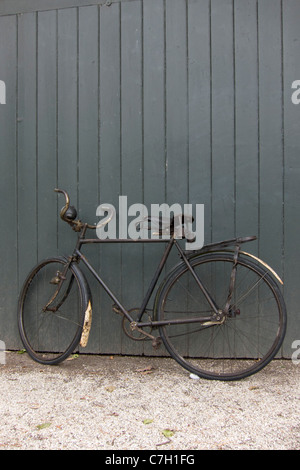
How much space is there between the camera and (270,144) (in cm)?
274

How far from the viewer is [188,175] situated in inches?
111

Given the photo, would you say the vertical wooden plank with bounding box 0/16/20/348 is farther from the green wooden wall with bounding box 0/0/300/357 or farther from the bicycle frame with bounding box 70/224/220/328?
the bicycle frame with bounding box 70/224/220/328

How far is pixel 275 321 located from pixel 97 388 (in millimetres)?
1290

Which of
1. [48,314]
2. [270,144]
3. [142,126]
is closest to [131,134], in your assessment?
[142,126]

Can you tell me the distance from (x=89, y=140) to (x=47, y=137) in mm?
333

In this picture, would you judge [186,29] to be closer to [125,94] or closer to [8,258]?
[125,94]

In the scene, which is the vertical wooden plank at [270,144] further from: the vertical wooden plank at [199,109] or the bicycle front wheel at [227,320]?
the vertical wooden plank at [199,109]

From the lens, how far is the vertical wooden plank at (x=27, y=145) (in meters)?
2.97

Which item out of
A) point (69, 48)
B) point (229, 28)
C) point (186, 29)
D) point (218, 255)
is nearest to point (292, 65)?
point (229, 28)

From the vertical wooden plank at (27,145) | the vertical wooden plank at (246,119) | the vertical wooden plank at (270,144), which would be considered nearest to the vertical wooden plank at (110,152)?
the vertical wooden plank at (27,145)

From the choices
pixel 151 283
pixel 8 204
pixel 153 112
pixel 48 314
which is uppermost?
pixel 153 112

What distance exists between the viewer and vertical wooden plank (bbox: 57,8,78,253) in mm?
2908

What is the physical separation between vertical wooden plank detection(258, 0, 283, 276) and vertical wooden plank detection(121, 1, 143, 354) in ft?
2.80

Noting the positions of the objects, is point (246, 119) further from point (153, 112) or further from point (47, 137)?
point (47, 137)
